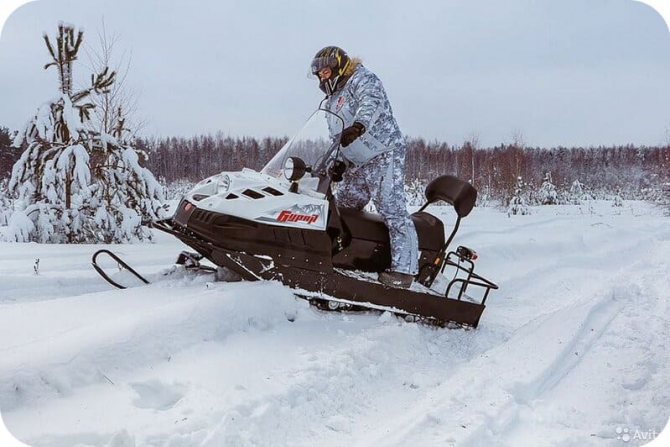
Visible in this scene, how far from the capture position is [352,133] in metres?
3.45

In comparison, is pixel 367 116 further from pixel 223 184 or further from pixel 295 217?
pixel 223 184

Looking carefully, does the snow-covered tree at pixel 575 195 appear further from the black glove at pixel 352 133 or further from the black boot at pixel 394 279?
the black glove at pixel 352 133

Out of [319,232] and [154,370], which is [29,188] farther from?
[154,370]

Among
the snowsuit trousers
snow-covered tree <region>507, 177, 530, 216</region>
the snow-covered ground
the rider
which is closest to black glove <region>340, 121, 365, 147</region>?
the rider

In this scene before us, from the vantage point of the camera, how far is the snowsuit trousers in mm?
3572

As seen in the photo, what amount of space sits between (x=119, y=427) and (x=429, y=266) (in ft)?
7.90

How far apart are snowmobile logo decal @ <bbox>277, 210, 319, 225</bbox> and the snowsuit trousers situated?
0.53m

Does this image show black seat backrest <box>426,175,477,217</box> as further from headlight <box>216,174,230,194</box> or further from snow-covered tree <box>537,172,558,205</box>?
snow-covered tree <box>537,172,558,205</box>

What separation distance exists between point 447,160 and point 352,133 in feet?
12.1

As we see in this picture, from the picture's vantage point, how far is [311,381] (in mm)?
2449

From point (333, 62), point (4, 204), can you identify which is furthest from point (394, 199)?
point (4, 204)

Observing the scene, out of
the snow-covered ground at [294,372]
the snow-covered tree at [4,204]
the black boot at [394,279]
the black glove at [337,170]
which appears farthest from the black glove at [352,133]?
the snow-covered tree at [4,204]

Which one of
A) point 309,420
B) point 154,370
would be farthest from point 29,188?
point 309,420

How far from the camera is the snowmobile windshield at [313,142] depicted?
361 centimetres
